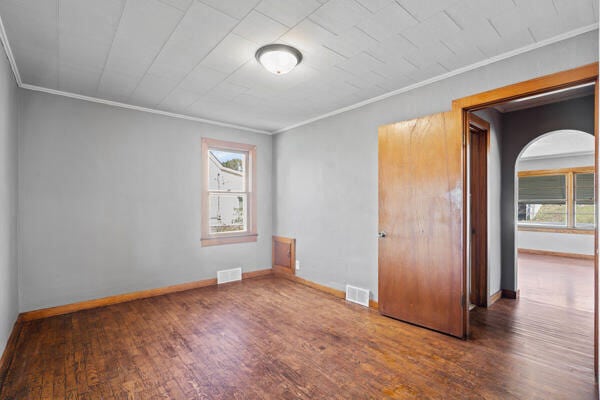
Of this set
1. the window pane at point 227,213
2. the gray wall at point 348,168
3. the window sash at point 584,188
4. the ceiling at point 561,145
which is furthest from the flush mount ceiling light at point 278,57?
the window sash at point 584,188

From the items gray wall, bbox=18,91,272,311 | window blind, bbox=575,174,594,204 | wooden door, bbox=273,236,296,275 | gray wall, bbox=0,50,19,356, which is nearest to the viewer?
gray wall, bbox=0,50,19,356

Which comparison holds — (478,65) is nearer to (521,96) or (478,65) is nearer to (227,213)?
(521,96)

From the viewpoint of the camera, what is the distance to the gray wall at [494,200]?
3697 millimetres

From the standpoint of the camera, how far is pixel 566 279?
4891 mm

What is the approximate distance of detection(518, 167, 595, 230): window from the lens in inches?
274

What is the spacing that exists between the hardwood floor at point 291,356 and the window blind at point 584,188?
5361mm

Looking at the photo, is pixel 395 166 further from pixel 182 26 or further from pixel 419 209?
pixel 182 26

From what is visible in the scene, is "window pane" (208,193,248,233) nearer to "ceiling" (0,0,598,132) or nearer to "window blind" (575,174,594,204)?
"ceiling" (0,0,598,132)

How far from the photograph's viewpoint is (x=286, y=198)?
5.07m

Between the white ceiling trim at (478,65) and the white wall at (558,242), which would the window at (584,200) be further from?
the white ceiling trim at (478,65)

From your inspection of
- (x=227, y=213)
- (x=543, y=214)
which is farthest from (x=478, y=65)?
(x=543, y=214)

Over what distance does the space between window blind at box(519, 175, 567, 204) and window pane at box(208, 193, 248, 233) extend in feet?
24.9

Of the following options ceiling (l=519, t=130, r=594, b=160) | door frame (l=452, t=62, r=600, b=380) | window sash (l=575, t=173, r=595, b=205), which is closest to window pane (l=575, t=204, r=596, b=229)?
window sash (l=575, t=173, r=595, b=205)

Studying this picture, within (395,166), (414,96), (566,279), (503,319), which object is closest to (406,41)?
(414,96)
